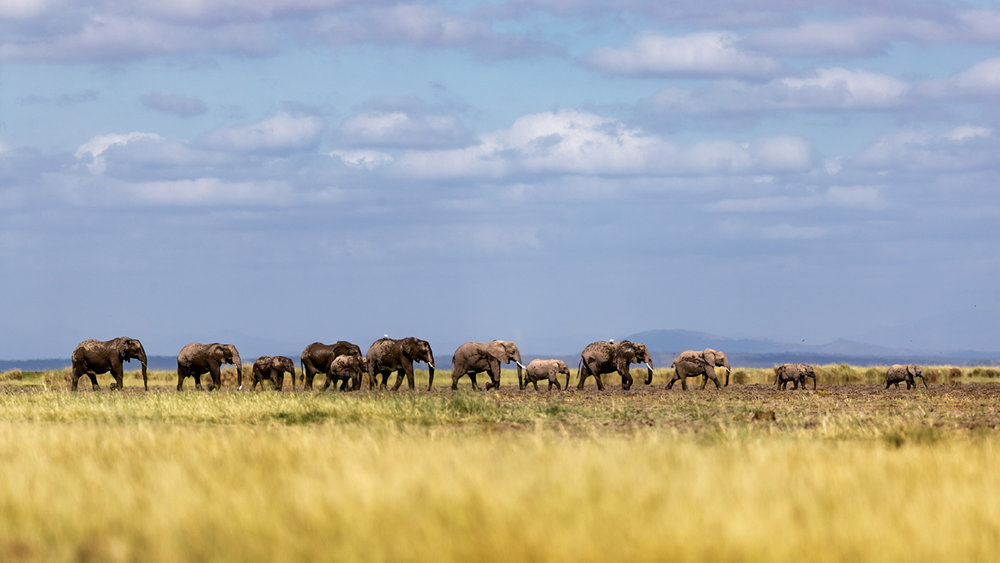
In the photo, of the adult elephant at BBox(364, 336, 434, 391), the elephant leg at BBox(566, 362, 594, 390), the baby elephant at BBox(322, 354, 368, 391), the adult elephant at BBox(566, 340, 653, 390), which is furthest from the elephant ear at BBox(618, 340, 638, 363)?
the baby elephant at BBox(322, 354, 368, 391)

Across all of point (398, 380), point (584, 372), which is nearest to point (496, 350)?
point (584, 372)

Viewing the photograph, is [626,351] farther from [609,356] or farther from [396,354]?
[396,354]

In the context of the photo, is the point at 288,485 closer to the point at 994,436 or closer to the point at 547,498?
the point at 547,498

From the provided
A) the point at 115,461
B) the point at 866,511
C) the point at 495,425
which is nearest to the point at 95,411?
the point at 495,425

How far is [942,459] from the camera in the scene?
37.4ft

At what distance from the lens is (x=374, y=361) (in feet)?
117

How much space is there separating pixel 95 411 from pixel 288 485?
13.3m

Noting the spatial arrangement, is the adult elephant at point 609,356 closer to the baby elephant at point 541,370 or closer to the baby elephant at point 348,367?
the baby elephant at point 541,370

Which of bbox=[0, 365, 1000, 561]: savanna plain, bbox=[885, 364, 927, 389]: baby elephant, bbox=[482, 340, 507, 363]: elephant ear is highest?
bbox=[482, 340, 507, 363]: elephant ear

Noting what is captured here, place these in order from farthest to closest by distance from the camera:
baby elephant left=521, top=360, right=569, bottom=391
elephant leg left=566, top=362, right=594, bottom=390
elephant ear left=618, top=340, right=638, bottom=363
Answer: baby elephant left=521, top=360, right=569, bottom=391, elephant leg left=566, top=362, right=594, bottom=390, elephant ear left=618, top=340, right=638, bottom=363

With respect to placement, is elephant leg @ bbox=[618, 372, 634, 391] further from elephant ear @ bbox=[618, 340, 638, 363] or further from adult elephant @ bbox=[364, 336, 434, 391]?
adult elephant @ bbox=[364, 336, 434, 391]

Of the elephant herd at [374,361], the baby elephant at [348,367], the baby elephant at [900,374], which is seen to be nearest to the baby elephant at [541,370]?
the elephant herd at [374,361]

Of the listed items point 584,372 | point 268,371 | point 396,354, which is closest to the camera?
point 396,354

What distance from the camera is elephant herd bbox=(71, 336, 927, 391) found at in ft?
118
